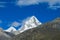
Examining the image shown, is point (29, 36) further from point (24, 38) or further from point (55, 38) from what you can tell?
point (55, 38)

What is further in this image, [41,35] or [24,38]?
[24,38]

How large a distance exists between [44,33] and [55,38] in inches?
639

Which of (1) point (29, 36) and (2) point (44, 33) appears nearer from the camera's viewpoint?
(2) point (44, 33)

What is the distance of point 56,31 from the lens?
145 meters

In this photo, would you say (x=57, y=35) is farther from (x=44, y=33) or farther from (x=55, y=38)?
(x=44, y=33)

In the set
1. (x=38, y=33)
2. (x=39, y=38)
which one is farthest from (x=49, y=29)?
(x=39, y=38)

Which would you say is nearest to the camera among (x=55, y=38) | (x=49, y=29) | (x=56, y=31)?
(x=55, y=38)

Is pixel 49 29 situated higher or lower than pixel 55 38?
higher

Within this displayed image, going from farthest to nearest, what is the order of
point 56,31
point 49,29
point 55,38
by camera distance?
point 49,29, point 56,31, point 55,38

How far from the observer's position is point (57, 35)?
13662 cm

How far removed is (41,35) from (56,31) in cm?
1006

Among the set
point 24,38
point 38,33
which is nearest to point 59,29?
point 38,33

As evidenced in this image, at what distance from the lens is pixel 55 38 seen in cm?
13275

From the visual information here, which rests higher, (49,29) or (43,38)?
(49,29)
